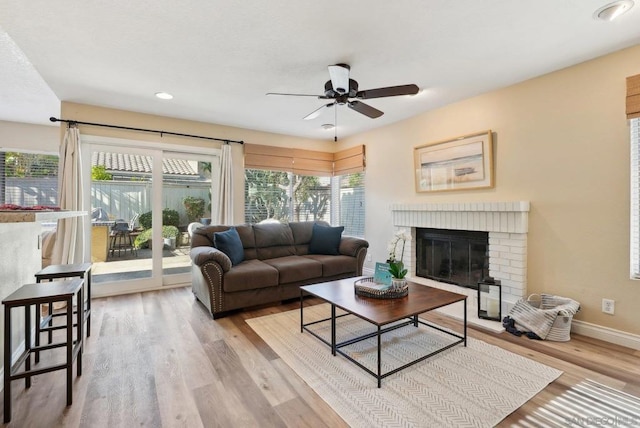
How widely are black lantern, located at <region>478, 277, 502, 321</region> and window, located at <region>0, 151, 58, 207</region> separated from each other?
627cm

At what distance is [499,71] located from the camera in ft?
9.52

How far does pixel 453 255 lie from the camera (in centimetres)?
389

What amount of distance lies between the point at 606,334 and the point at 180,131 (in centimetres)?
541

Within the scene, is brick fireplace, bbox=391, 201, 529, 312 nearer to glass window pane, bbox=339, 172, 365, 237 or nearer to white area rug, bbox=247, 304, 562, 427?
white area rug, bbox=247, 304, 562, 427

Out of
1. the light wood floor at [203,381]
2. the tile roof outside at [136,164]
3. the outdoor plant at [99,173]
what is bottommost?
the light wood floor at [203,381]

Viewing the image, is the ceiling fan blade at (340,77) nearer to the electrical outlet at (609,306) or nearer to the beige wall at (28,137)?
the electrical outlet at (609,306)

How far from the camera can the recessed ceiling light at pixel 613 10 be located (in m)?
1.92

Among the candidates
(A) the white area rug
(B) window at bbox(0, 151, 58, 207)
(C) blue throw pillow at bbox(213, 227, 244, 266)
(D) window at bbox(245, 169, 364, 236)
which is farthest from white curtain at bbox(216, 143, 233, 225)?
(B) window at bbox(0, 151, 58, 207)

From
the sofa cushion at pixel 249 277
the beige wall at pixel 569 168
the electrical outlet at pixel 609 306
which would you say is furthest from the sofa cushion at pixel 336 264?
the electrical outlet at pixel 609 306

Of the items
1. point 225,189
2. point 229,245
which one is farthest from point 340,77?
point 225,189

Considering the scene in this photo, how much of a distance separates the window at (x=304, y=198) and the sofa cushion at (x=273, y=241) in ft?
2.80

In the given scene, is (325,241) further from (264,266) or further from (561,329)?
(561,329)

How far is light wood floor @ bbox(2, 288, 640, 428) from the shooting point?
1689 millimetres

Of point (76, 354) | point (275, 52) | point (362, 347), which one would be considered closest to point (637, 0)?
point (275, 52)
